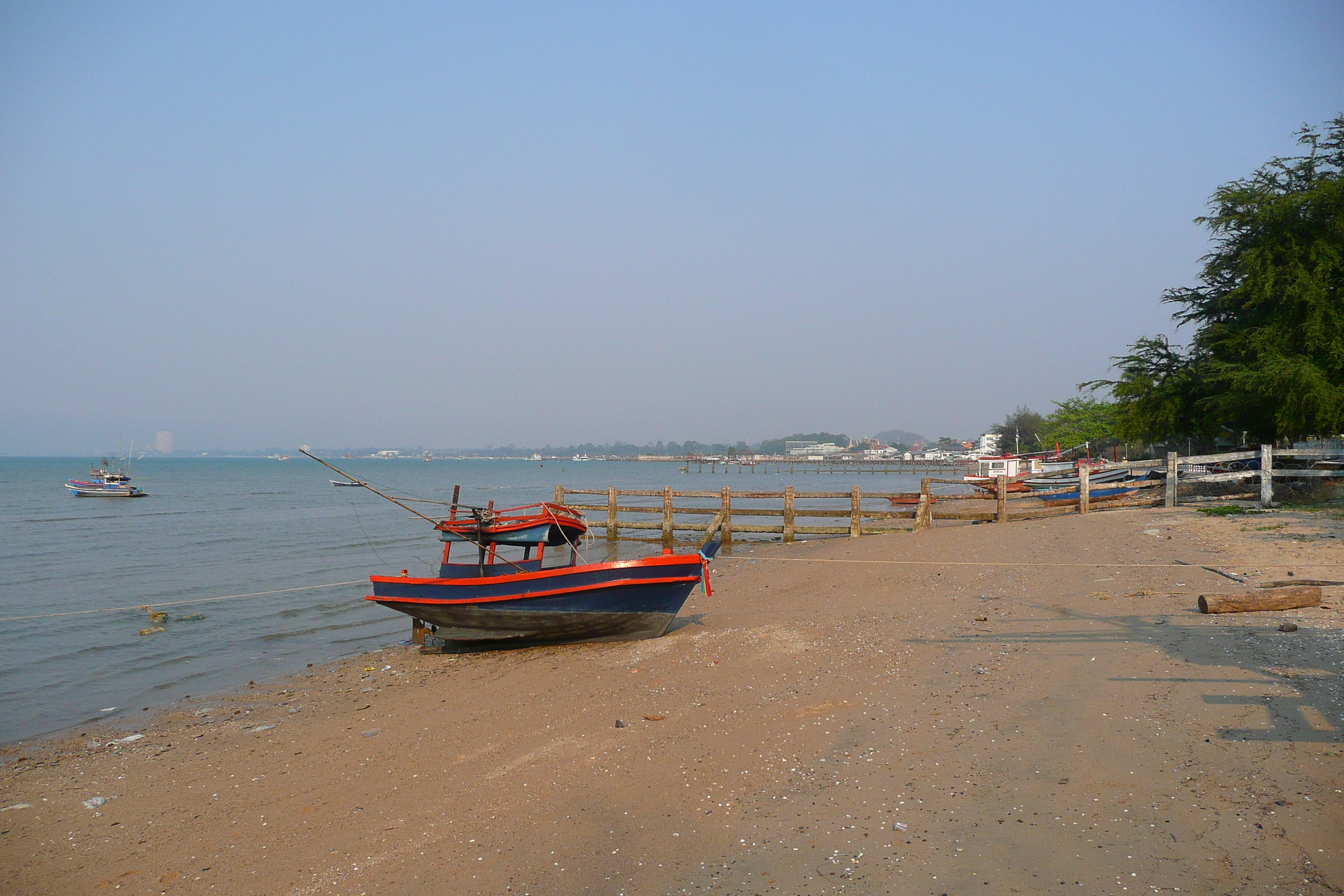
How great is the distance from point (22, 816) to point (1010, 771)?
25.9ft

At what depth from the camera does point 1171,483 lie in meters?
19.2

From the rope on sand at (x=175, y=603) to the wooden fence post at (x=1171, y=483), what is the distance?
64.4ft

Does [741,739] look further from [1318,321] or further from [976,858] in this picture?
[1318,321]

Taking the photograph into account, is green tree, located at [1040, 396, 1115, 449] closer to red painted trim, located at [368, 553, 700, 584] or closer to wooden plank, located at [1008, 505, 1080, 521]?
wooden plank, located at [1008, 505, 1080, 521]

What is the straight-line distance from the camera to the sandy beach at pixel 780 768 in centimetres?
441

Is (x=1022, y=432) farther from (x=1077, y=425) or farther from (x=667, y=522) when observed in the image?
(x=667, y=522)

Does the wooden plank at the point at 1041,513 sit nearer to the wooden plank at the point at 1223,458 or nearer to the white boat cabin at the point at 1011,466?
the wooden plank at the point at 1223,458

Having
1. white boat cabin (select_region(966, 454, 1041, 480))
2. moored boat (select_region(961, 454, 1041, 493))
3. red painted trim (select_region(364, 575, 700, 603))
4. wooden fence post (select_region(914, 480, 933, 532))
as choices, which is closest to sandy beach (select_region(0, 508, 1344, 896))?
red painted trim (select_region(364, 575, 700, 603))

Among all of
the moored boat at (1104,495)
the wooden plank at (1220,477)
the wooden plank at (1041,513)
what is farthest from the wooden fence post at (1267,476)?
the wooden plank at (1041,513)

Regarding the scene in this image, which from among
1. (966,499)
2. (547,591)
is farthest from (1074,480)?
(547,591)

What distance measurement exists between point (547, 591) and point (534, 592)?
211mm

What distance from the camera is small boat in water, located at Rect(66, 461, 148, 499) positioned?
5431cm

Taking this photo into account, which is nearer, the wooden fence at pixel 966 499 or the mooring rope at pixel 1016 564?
the mooring rope at pixel 1016 564

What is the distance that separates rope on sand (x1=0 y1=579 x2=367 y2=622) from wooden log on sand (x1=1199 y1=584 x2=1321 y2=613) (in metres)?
17.0
